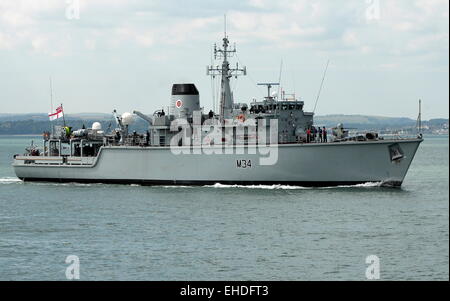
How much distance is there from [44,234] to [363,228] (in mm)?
13284

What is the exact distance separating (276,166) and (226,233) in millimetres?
15094

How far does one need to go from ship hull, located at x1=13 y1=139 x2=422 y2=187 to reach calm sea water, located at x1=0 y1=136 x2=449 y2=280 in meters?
1.00

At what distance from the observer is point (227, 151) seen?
47.0 metres

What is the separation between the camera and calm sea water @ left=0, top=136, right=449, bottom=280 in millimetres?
25531

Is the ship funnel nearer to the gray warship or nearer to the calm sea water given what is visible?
the gray warship

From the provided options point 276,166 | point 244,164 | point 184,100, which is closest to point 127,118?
point 184,100

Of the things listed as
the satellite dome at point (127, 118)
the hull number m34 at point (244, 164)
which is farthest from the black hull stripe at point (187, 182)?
the satellite dome at point (127, 118)

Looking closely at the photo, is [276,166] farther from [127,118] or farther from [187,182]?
[127,118]

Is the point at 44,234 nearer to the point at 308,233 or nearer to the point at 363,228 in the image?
the point at 308,233

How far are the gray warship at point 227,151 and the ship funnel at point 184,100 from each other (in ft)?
0.22

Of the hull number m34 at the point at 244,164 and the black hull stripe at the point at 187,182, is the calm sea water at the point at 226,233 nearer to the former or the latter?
the black hull stripe at the point at 187,182

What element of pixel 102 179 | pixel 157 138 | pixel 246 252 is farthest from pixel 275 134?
pixel 246 252
